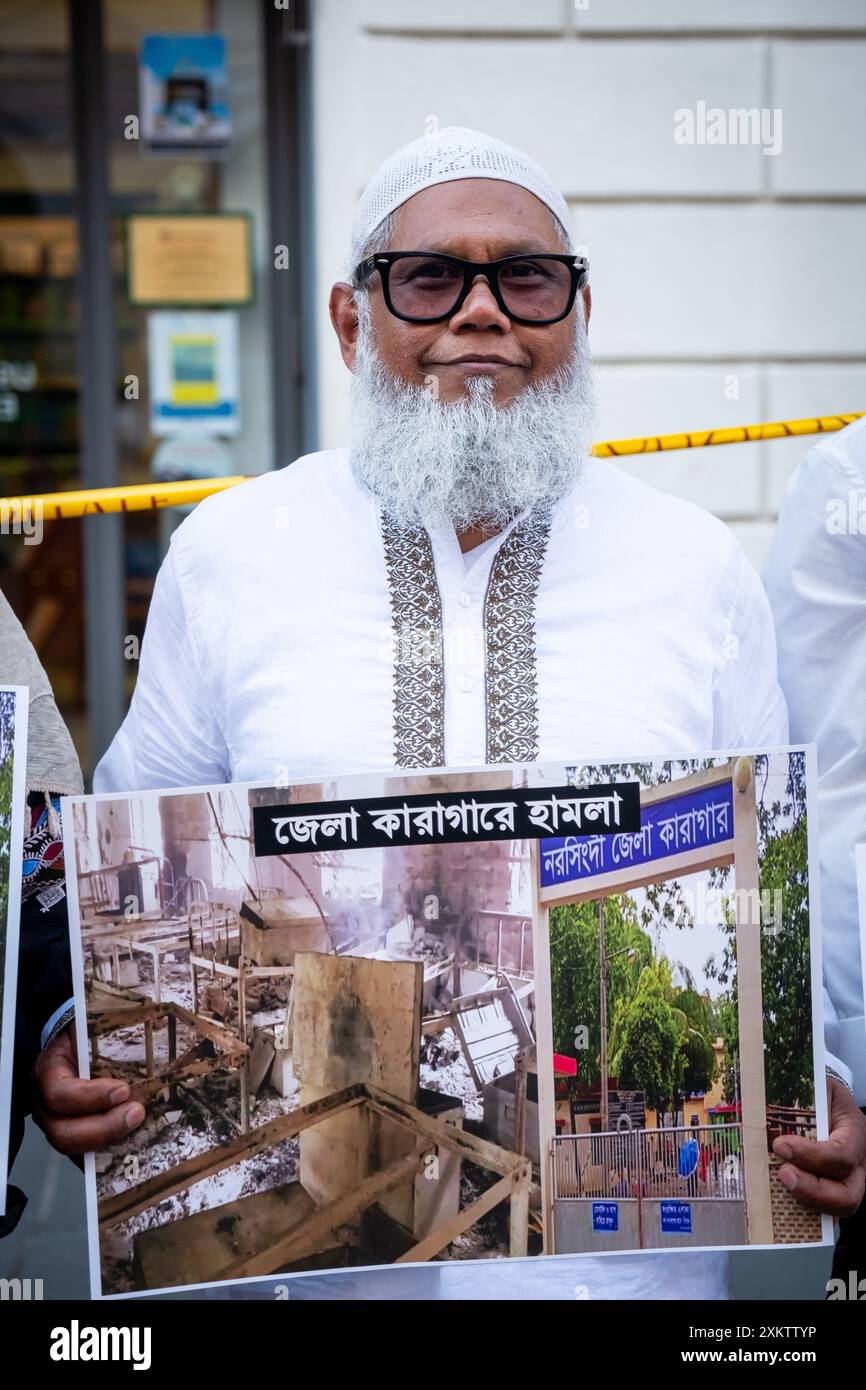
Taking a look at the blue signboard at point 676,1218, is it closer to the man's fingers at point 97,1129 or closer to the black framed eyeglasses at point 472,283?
the man's fingers at point 97,1129

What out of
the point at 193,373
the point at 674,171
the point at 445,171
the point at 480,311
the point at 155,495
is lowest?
the point at 155,495

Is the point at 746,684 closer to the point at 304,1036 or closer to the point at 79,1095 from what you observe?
the point at 304,1036

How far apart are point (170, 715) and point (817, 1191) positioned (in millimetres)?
1097

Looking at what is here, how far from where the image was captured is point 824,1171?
179 cm

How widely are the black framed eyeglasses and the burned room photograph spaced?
2.45 feet

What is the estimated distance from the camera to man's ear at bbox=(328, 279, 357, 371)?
230cm

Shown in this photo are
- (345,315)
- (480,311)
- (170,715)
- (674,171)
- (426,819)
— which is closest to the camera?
(426,819)

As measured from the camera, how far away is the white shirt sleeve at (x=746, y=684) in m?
2.10

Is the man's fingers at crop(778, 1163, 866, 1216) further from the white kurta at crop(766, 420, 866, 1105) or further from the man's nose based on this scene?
the man's nose

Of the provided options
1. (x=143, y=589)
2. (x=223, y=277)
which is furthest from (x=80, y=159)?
(x=143, y=589)

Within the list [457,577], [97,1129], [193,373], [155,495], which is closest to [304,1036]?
[97,1129]

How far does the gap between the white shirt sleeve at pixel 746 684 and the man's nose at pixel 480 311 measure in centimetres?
50

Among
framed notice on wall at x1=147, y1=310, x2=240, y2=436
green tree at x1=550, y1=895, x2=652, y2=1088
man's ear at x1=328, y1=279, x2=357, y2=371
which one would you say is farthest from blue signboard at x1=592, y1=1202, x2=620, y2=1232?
framed notice on wall at x1=147, y1=310, x2=240, y2=436
